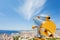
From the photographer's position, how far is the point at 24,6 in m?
1.65

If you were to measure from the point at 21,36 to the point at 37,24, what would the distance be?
7.2 inches

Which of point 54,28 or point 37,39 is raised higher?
point 54,28

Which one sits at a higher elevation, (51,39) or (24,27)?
(24,27)

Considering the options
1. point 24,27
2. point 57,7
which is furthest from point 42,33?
point 57,7

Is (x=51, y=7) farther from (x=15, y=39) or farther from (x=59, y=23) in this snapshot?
(x=15, y=39)

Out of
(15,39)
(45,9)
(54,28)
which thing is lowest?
(15,39)

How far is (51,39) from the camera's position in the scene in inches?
63.2

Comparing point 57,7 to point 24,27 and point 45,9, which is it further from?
point 24,27

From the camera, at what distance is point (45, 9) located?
1.64 meters

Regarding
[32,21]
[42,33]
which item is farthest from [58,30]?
[32,21]

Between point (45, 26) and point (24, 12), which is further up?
point (24, 12)

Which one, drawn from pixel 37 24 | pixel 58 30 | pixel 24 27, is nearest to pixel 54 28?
pixel 58 30

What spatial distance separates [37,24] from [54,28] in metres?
0.16

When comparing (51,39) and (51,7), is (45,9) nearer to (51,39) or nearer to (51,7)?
(51,7)
